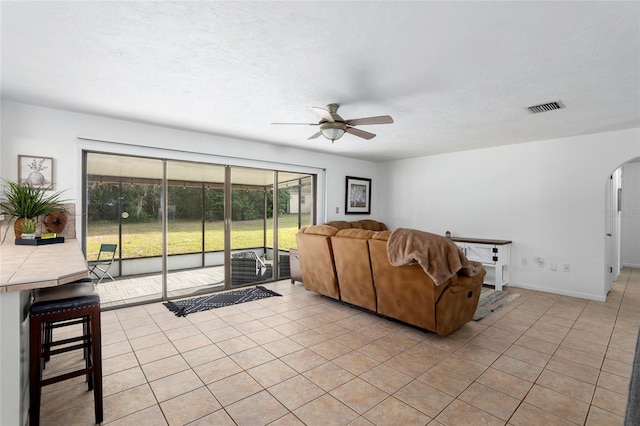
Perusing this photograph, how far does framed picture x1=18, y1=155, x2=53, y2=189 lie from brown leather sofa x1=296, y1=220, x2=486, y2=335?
3.13m

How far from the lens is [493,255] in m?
5.17

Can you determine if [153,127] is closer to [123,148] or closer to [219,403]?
[123,148]

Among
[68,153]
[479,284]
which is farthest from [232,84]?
[479,284]

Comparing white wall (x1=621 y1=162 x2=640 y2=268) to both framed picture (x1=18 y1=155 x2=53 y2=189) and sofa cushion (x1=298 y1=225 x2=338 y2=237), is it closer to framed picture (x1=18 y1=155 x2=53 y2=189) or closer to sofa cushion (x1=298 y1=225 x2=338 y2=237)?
sofa cushion (x1=298 y1=225 x2=338 y2=237)

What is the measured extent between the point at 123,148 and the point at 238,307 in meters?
2.65

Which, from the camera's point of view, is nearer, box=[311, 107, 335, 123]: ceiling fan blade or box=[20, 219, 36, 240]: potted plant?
box=[311, 107, 335, 123]: ceiling fan blade

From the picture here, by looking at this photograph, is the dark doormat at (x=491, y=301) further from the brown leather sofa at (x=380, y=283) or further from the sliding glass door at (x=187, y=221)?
the sliding glass door at (x=187, y=221)

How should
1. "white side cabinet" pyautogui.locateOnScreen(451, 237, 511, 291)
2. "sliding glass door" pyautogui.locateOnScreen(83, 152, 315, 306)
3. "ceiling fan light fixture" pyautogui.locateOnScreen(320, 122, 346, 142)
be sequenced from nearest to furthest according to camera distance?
"ceiling fan light fixture" pyautogui.locateOnScreen(320, 122, 346, 142)
"sliding glass door" pyautogui.locateOnScreen(83, 152, 315, 306)
"white side cabinet" pyautogui.locateOnScreen(451, 237, 511, 291)

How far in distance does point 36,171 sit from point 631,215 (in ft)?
36.9

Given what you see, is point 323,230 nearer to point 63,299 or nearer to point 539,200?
point 63,299

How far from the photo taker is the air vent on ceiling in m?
3.33

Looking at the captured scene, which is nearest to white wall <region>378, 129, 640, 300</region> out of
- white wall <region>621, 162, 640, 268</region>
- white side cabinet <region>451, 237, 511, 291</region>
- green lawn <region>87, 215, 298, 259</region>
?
white side cabinet <region>451, 237, 511, 291</region>

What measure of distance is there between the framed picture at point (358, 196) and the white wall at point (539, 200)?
1340 millimetres

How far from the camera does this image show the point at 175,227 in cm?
472
